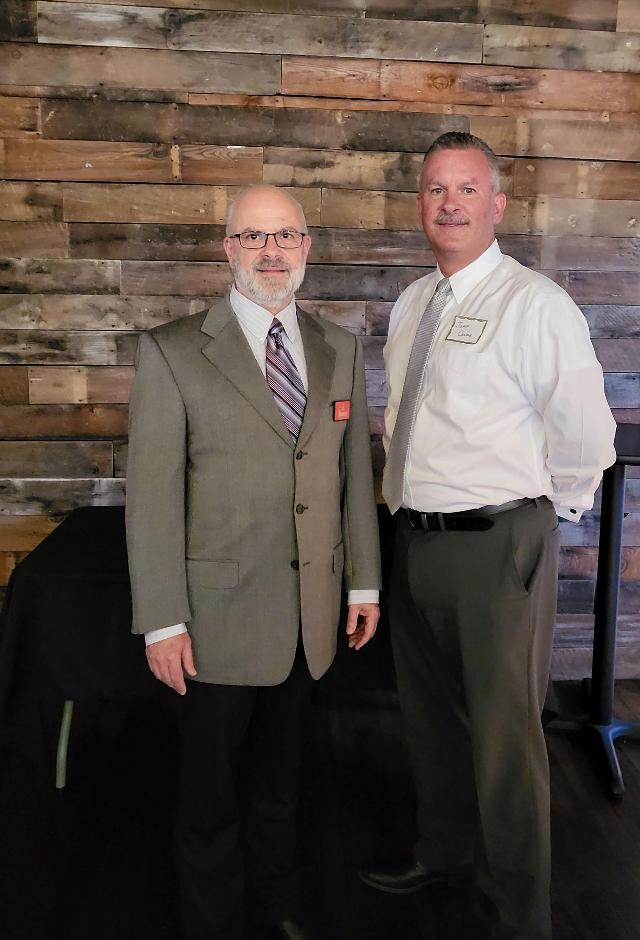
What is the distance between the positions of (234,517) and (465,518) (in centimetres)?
53

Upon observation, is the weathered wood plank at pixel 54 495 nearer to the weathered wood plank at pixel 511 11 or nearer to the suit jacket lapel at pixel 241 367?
the suit jacket lapel at pixel 241 367

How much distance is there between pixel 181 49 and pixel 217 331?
169 centimetres

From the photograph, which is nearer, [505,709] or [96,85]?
[505,709]

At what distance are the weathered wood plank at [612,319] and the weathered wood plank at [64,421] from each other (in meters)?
1.83

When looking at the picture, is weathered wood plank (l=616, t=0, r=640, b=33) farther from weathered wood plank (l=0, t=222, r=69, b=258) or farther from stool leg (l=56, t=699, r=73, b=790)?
stool leg (l=56, t=699, r=73, b=790)

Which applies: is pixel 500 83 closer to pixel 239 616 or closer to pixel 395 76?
pixel 395 76

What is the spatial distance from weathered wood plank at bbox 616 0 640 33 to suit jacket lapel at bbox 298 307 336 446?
2.06 metres

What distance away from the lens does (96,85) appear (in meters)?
2.85

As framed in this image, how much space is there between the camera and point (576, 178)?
307cm

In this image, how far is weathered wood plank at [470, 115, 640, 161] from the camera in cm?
301

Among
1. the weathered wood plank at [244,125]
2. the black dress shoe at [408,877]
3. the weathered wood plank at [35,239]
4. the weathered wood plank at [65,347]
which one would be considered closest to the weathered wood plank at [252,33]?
the weathered wood plank at [244,125]

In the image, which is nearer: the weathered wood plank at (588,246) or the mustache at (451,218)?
the mustache at (451,218)

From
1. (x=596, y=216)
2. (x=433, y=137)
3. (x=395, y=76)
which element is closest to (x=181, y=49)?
(x=395, y=76)

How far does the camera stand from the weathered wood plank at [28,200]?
2.90 metres
